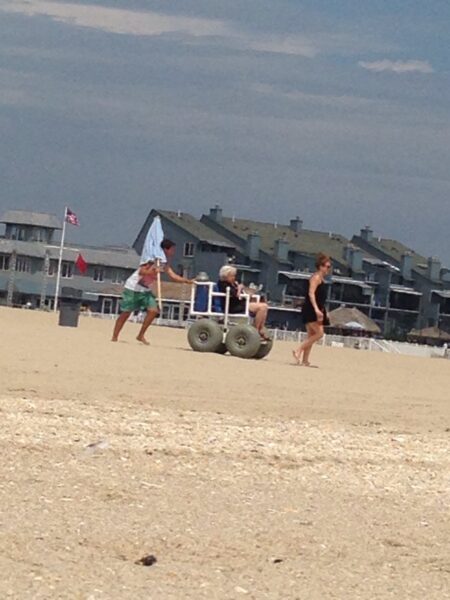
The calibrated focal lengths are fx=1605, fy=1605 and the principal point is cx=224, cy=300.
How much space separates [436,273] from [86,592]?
82210 millimetres

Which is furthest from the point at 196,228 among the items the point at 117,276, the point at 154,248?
the point at 154,248

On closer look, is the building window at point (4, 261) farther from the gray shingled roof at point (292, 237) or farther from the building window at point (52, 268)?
the gray shingled roof at point (292, 237)

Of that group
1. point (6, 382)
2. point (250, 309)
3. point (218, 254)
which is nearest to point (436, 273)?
point (218, 254)

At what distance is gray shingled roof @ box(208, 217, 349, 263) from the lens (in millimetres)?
83750

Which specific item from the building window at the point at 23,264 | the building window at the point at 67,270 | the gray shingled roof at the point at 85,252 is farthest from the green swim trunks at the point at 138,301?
the building window at the point at 67,270

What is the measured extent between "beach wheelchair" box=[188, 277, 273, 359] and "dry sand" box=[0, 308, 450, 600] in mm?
3905

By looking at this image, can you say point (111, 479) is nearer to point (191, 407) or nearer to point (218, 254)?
point (191, 407)

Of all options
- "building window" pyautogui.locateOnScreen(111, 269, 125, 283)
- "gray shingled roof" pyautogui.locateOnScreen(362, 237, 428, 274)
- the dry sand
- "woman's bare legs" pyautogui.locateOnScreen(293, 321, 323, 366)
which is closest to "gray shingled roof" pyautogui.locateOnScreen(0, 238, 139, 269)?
"building window" pyautogui.locateOnScreen(111, 269, 125, 283)

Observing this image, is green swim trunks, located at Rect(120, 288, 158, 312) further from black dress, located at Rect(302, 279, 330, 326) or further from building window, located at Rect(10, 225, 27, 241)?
building window, located at Rect(10, 225, 27, 241)

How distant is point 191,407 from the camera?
12188 mm

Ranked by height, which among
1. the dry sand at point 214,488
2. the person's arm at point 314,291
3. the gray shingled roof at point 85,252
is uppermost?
the gray shingled roof at point 85,252

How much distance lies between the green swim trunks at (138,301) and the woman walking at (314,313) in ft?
6.41

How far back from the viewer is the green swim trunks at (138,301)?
65.2 feet

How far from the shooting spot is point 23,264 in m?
77.1
